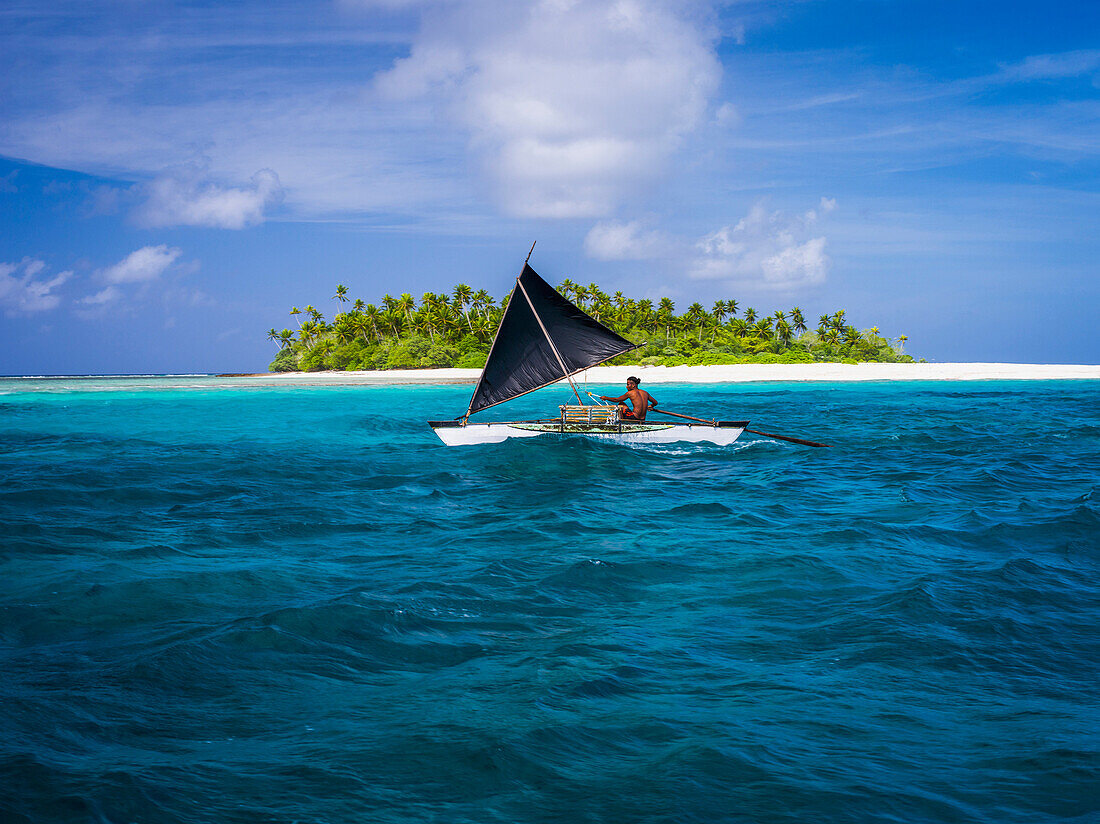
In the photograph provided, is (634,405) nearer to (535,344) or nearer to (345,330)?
(535,344)

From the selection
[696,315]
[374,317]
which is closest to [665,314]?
[696,315]

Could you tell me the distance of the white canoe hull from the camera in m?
21.7

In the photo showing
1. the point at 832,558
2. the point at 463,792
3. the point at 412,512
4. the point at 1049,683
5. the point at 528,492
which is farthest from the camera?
the point at 528,492

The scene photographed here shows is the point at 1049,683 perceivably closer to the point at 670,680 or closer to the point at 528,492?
the point at 670,680

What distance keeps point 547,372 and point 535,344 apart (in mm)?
1011

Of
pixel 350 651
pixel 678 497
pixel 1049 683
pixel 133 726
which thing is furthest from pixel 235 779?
pixel 678 497

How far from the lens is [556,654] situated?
7234mm

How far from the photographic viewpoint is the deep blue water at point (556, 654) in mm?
5027

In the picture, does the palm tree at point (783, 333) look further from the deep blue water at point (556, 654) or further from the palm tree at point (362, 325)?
the deep blue water at point (556, 654)

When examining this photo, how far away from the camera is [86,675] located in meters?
6.83

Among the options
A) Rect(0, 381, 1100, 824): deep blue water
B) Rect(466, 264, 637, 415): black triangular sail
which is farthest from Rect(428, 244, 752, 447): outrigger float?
Rect(0, 381, 1100, 824): deep blue water

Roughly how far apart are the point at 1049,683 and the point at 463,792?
5.14 metres

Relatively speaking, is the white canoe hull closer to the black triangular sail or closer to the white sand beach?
the black triangular sail

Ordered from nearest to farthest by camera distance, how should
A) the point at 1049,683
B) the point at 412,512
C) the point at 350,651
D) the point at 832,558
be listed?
1. the point at 1049,683
2. the point at 350,651
3. the point at 832,558
4. the point at 412,512
